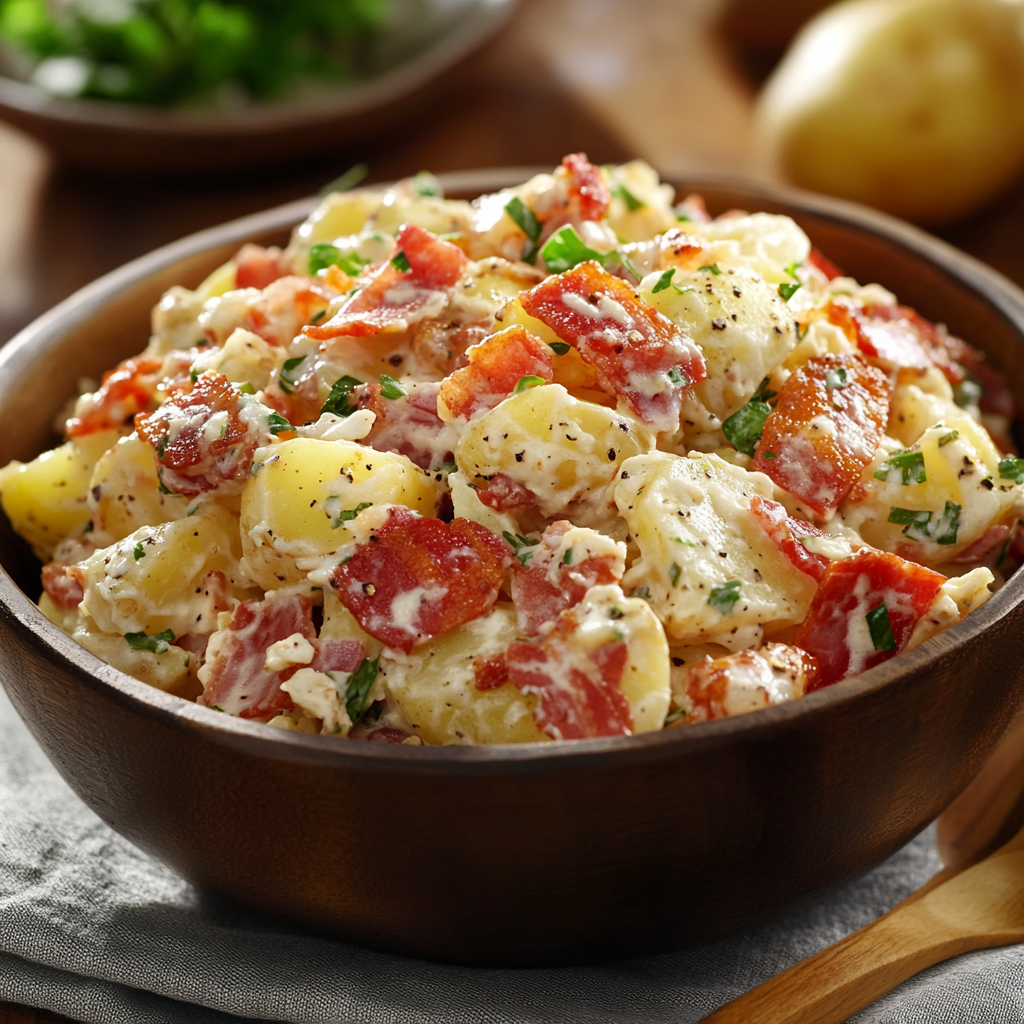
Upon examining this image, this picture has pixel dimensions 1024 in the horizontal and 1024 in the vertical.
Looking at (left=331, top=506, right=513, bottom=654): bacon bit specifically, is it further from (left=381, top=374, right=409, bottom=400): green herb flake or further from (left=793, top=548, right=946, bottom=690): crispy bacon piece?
(left=793, top=548, right=946, bottom=690): crispy bacon piece

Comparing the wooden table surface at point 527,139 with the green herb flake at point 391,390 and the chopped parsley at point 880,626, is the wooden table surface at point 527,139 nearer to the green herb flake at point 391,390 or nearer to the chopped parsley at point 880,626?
the green herb flake at point 391,390

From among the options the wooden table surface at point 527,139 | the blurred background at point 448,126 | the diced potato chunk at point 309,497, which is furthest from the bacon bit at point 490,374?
the blurred background at point 448,126

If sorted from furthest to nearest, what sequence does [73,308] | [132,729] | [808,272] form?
[73,308], [808,272], [132,729]

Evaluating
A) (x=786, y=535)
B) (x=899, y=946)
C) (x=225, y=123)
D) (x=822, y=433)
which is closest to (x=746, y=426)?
(x=822, y=433)

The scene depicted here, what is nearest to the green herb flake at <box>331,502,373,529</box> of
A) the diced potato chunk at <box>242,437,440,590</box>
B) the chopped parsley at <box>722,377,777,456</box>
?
the diced potato chunk at <box>242,437,440,590</box>

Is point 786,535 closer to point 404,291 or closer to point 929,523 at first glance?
point 929,523

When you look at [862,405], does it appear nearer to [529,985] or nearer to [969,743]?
[969,743]

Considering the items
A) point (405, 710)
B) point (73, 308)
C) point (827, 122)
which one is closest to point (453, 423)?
point (405, 710)
